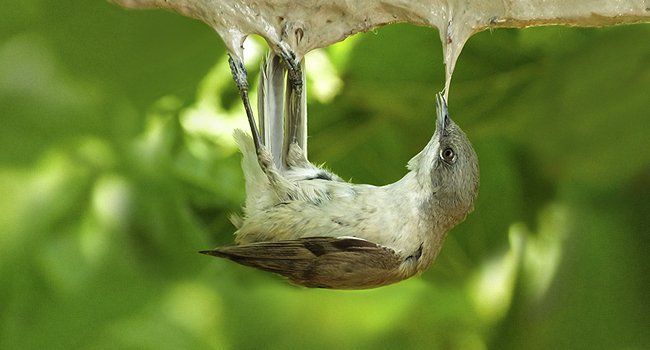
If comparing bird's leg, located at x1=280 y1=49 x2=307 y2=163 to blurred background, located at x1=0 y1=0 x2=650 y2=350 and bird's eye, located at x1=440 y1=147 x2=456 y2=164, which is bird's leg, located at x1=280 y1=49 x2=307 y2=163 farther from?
blurred background, located at x1=0 y1=0 x2=650 y2=350

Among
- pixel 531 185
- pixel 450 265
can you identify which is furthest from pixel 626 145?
pixel 450 265

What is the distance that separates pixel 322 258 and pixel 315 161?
47.4 inches

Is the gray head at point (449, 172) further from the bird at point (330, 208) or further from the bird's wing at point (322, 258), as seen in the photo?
the bird's wing at point (322, 258)

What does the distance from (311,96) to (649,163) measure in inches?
43.6

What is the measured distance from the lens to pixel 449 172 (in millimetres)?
1853

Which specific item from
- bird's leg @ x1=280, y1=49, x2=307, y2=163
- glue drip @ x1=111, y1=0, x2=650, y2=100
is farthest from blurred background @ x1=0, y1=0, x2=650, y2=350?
glue drip @ x1=111, y1=0, x2=650, y2=100

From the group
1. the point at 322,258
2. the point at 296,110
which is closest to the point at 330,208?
the point at 322,258

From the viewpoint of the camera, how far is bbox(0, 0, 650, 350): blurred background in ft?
9.61

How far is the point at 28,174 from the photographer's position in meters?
2.97

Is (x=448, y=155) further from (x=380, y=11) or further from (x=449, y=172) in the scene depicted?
(x=380, y=11)

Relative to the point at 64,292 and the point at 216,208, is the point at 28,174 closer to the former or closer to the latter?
the point at 64,292

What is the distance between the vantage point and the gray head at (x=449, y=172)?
6.08ft

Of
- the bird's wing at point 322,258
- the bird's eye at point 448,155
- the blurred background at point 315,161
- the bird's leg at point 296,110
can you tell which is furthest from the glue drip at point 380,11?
the blurred background at point 315,161

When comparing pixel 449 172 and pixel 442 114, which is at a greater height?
pixel 442 114
